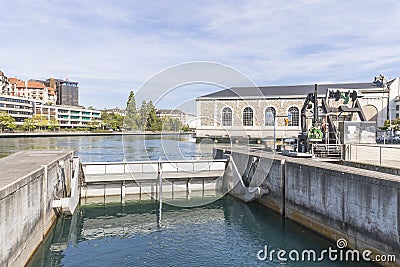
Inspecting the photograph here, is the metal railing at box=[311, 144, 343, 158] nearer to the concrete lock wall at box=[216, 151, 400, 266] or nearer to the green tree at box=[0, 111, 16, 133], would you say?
the concrete lock wall at box=[216, 151, 400, 266]

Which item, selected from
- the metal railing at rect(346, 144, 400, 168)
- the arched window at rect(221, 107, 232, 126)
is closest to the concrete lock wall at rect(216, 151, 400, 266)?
the metal railing at rect(346, 144, 400, 168)

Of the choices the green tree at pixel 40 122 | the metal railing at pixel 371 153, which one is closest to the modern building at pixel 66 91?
the green tree at pixel 40 122

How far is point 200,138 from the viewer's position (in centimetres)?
7050

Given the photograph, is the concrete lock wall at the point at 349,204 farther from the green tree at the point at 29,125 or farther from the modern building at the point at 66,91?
the modern building at the point at 66,91

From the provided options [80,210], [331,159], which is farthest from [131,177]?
[331,159]

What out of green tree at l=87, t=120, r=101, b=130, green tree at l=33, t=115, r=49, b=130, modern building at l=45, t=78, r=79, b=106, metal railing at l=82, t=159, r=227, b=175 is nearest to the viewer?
metal railing at l=82, t=159, r=227, b=175

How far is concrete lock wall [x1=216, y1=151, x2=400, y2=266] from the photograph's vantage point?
9.02 m

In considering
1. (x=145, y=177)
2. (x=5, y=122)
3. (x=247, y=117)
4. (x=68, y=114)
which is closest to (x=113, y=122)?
(x=68, y=114)

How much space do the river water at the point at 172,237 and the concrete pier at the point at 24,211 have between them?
0.74 meters

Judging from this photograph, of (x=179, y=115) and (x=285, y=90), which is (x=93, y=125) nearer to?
(x=285, y=90)
